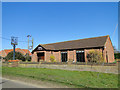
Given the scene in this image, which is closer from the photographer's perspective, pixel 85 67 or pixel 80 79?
pixel 80 79

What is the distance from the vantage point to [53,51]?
28641 millimetres

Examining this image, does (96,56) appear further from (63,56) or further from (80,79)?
(80,79)

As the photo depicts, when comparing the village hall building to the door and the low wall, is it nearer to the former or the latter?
the door

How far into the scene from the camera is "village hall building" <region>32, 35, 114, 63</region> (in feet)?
73.9

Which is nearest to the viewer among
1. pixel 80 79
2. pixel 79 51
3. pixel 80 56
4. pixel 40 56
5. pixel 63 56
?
pixel 80 79

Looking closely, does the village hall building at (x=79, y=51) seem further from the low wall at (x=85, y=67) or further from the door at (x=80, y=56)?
the low wall at (x=85, y=67)

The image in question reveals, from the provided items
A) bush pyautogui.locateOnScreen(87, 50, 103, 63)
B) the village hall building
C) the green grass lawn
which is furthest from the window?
the green grass lawn

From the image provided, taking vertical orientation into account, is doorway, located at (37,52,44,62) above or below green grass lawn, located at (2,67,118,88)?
above

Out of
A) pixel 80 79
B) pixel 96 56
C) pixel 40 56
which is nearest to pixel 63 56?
pixel 40 56

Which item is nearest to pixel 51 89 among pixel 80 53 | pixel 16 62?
pixel 16 62

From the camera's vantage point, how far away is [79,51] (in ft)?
81.4

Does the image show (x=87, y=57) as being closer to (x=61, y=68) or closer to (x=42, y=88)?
(x=61, y=68)

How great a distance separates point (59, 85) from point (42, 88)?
112 cm

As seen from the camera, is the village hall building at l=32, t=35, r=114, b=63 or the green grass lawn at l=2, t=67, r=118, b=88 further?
the village hall building at l=32, t=35, r=114, b=63
